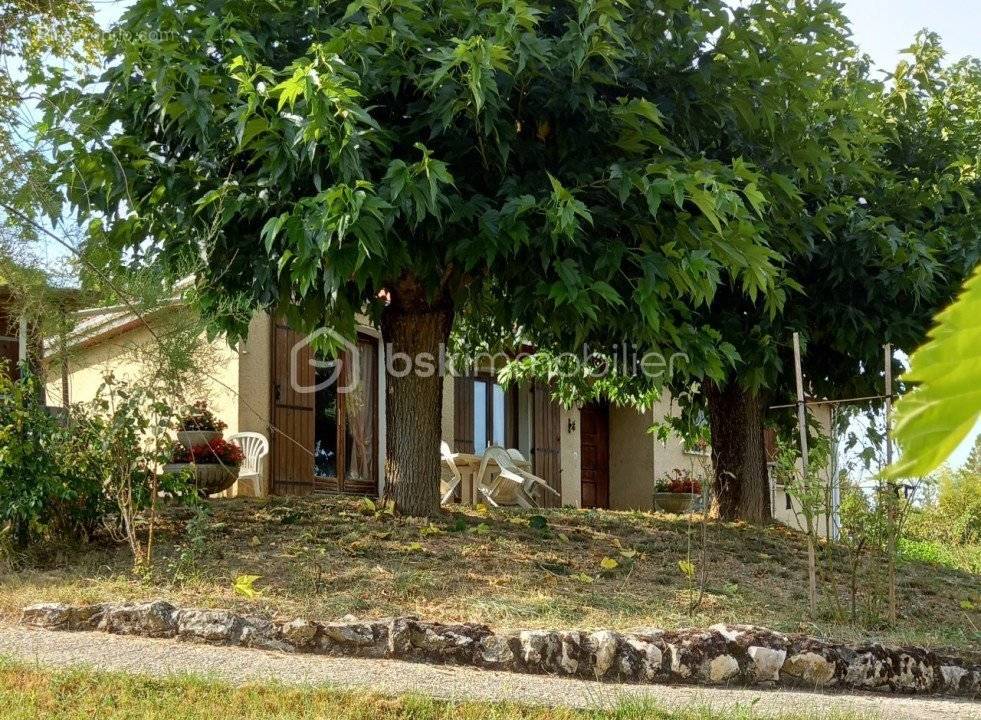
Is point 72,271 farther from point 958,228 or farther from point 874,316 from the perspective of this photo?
point 958,228

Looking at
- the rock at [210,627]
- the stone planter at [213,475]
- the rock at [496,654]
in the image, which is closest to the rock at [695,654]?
the rock at [496,654]

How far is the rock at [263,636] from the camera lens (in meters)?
6.91

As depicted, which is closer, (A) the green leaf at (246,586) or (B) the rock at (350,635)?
(B) the rock at (350,635)

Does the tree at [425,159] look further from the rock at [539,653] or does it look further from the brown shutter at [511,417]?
the brown shutter at [511,417]

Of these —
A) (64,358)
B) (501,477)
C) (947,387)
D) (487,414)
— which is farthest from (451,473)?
(947,387)

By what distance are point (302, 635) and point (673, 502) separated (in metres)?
12.1

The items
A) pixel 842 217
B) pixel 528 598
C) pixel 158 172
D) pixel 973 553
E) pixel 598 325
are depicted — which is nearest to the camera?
pixel 528 598

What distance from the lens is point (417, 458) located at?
9680 mm

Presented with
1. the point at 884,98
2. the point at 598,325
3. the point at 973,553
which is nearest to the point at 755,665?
the point at 598,325

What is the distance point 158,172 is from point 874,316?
6.80 metres

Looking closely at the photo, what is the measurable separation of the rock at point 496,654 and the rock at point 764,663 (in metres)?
1.48

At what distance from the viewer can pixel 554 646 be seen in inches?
271

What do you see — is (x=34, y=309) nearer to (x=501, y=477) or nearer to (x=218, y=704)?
(x=218, y=704)

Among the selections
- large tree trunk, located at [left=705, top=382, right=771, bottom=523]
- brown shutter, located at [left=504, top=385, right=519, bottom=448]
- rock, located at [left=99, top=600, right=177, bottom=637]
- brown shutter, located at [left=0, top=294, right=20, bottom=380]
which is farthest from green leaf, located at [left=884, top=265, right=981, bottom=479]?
brown shutter, located at [left=504, top=385, right=519, bottom=448]
